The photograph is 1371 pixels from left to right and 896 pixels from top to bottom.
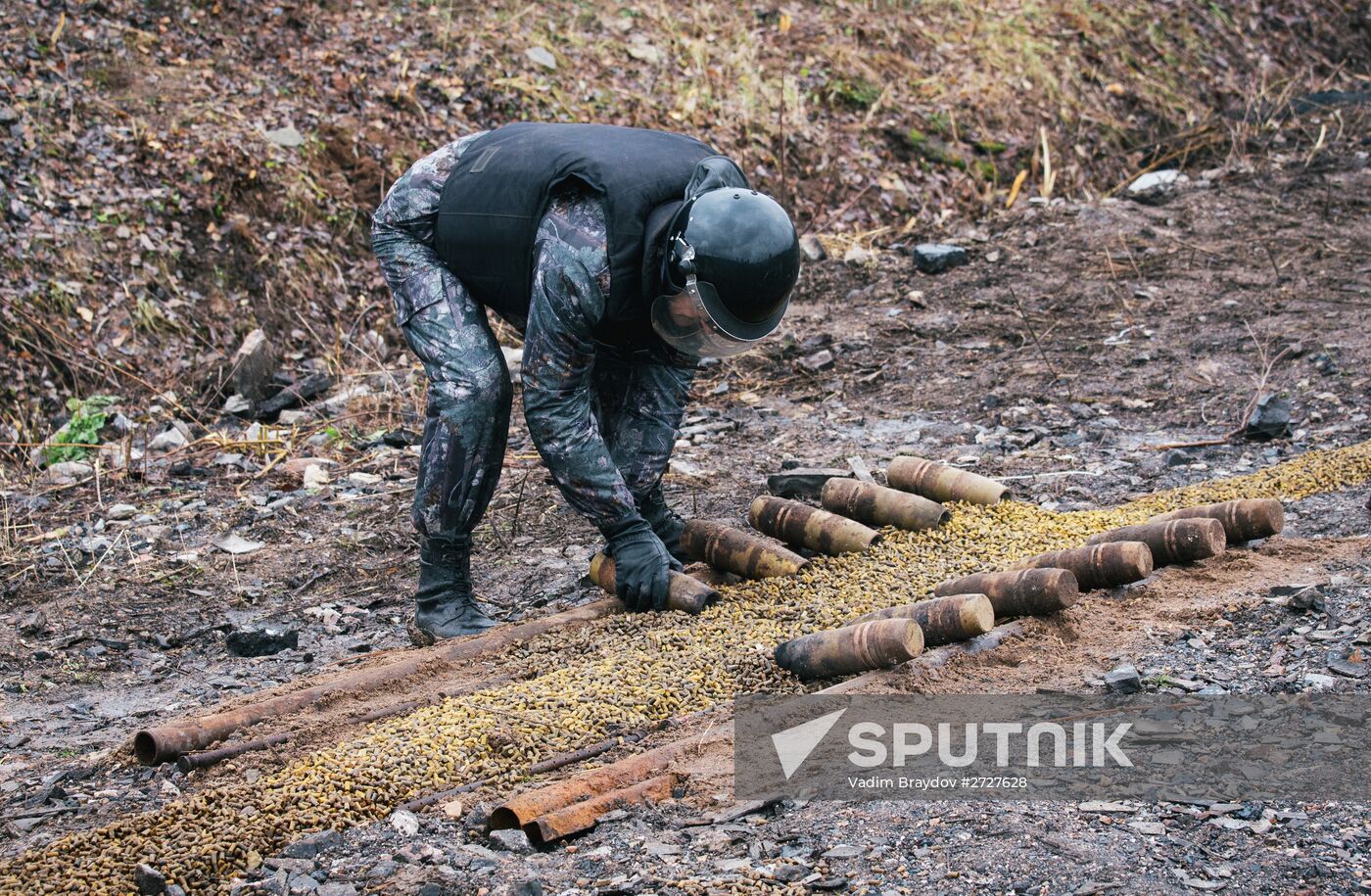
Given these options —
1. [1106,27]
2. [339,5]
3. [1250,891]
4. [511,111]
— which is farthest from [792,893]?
[1106,27]

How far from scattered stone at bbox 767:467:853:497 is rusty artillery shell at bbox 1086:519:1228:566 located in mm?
1540

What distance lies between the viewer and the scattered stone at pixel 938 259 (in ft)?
31.4

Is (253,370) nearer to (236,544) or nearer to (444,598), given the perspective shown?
(236,544)

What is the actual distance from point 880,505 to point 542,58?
6845 millimetres

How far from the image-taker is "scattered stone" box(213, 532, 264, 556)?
596 cm

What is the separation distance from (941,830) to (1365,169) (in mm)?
9618

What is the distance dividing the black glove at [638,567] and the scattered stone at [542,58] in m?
7.14

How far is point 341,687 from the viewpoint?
13.7 feet

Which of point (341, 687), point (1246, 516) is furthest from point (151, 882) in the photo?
point (1246, 516)

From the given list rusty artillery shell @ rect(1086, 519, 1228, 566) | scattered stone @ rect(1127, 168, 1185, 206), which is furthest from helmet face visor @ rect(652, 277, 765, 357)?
scattered stone @ rect(1127, 168, 1185, 206)

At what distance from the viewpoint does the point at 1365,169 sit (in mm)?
10664

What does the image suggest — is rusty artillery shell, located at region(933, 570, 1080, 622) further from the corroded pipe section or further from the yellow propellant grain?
the corroded pipe section

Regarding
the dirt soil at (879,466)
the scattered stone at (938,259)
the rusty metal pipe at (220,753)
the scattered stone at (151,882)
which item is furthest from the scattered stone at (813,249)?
the scattered stone at (151,882)

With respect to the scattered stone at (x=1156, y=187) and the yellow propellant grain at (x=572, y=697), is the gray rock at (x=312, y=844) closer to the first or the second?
the yellow propellant grain at (x=572, y=697)
